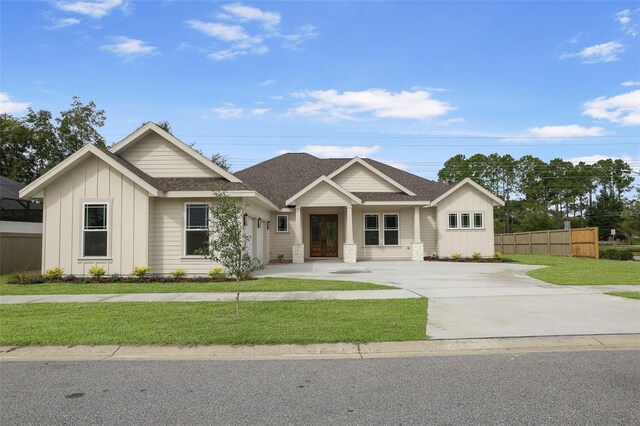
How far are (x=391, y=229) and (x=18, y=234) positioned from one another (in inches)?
690

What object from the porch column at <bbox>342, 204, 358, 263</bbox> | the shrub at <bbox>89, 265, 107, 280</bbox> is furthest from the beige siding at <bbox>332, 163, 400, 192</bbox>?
the shrub at <bbox>89, 265, 107, 280</bbox>

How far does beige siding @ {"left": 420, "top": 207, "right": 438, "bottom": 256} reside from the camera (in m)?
25.8

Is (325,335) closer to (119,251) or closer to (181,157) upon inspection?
(119,251)

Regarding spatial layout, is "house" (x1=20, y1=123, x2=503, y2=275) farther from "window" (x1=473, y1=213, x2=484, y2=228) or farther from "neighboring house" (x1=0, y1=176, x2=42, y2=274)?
"window" (x1=473, y1=213, x2=484, y2=228)

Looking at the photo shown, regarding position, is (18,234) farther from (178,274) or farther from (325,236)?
(325,236)

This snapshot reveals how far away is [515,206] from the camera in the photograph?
264 ft

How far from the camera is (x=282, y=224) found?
25.1 m

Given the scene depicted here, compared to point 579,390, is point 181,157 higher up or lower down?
higher up

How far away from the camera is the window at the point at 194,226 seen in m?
16.0

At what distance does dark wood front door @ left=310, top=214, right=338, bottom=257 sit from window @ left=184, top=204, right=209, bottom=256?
10.3 metres

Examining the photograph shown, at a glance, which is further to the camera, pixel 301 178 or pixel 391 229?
pixel 301 178

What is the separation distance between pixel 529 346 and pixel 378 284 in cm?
668

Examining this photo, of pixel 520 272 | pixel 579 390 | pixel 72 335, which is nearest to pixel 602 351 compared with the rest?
pixel 579 390

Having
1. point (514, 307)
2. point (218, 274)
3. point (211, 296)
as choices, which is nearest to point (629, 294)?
point (514, 307)
